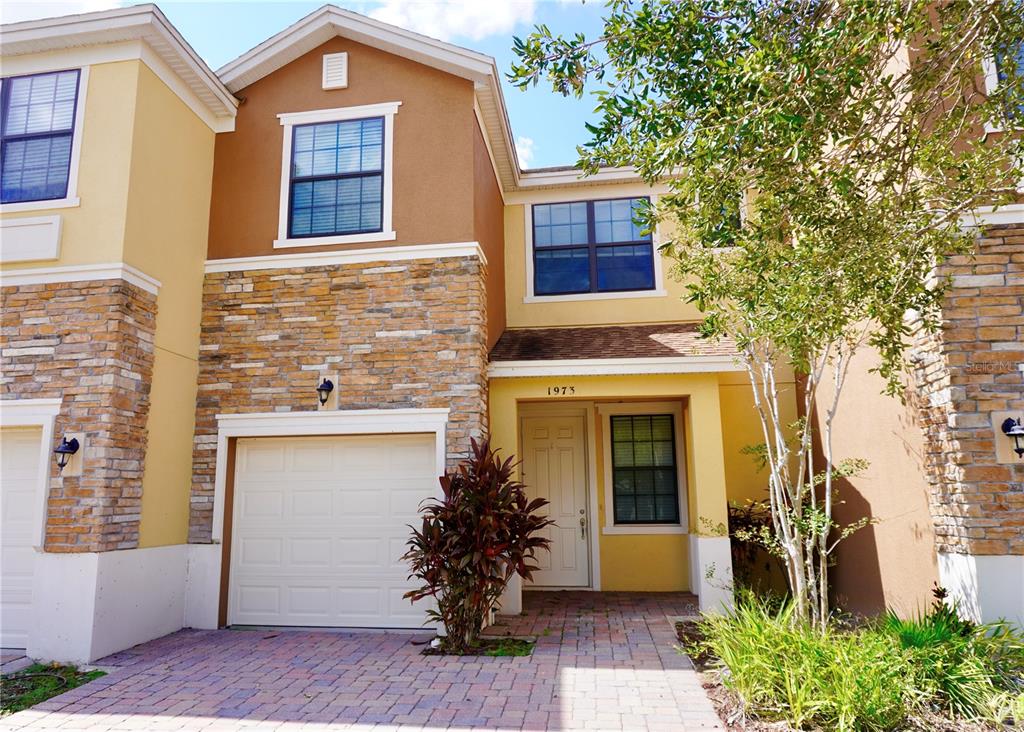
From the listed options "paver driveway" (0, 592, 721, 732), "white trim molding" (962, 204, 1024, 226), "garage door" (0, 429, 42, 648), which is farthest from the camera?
"garage door" (0, 429, 42, 648)

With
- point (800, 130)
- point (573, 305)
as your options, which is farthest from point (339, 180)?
point (800, 130)

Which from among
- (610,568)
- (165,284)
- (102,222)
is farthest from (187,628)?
(610,568)

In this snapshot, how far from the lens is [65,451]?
22.6 ft

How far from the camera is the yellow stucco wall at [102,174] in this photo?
738cm

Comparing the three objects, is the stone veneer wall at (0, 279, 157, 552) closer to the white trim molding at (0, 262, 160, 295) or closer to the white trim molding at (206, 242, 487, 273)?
the white trim molding at (0, 262, 160, 295)

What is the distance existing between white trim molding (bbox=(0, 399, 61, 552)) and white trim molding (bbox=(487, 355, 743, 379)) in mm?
4789

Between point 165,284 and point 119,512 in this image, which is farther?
point 165,284

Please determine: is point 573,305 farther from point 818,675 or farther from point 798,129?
point 818,675

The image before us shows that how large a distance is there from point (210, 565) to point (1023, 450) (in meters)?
8.31

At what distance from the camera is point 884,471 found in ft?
24.7

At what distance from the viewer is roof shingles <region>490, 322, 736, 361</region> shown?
8.92 m

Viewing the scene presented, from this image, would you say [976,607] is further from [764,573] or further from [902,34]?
[902,34]

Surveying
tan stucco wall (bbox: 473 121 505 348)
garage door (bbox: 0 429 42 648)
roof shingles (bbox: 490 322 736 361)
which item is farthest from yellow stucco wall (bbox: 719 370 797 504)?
garage door (bbox: 0 429 42 648)

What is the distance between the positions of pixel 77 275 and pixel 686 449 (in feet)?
26.0
